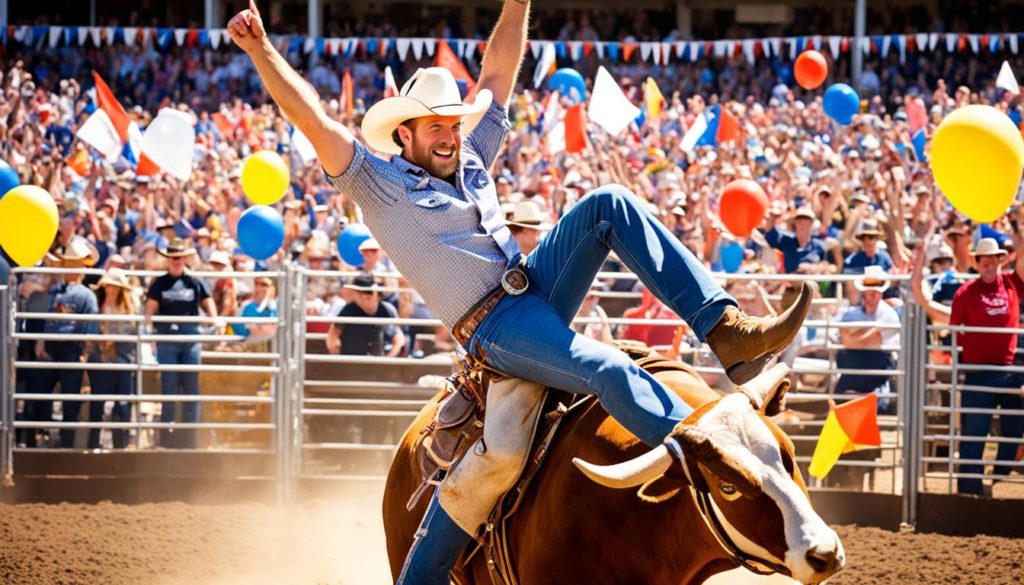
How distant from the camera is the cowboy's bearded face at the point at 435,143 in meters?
4.40

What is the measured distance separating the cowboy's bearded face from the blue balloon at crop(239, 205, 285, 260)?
7459 mm

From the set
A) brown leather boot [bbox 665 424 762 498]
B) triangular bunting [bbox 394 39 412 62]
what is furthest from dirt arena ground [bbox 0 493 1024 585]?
triangular bunting [bbox 394 39 412 62]

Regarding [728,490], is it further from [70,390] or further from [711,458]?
[70,390]

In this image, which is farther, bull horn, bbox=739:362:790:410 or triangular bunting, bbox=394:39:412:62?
triangular bunting, bbox=394:39:412:62

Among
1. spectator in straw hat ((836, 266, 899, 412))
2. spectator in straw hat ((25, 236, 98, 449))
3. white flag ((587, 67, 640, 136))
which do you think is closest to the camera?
spectator in straw hat ((836, 266, 899, 412))

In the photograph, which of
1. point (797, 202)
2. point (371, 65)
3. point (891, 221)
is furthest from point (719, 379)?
point (371, 65)

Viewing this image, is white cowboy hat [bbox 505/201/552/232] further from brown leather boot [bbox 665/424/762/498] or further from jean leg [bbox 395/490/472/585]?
brown leather boot [bbox 665/424/762/498]

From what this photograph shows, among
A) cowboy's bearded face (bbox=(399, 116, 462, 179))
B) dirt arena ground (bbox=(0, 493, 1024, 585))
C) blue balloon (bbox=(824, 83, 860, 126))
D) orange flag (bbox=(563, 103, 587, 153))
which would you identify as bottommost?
dirt arena ground (bbox=(0, 493, 1024, 585))

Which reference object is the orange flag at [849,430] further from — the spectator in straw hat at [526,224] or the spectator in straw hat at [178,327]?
the spectator in straw hat at [178,327]

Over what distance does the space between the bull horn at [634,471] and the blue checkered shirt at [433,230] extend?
101 centimetres

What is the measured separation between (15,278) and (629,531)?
26.2ft

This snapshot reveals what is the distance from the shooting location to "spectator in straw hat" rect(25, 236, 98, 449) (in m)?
11.1

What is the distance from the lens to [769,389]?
3.63 meters

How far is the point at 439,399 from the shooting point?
508cm
